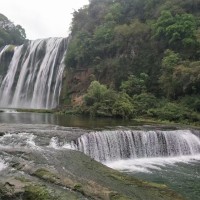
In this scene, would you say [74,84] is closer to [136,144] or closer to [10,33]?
[136,144]

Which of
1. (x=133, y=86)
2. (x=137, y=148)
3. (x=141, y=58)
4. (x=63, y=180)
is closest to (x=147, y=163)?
(x=137, y=148)

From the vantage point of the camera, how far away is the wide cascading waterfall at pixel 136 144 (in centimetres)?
1833

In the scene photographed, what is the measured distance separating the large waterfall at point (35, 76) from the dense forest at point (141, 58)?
2.51m

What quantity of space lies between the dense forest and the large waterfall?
251cm

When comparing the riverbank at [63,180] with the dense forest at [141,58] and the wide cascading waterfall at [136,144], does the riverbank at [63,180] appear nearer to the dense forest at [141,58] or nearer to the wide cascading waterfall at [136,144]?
the wide cascading waterfall at [136,144]

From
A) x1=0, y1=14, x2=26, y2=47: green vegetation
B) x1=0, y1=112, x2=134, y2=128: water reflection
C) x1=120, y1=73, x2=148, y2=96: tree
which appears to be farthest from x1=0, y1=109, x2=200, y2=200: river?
x1=0, y1=14, x2=26, y2=47: green vegetation

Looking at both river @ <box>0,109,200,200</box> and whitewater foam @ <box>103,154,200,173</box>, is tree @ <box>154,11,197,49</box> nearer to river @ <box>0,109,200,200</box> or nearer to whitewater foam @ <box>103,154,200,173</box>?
river @ <box>0,109,200,200</box>

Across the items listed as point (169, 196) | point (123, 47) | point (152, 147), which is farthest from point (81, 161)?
point (123, 47)

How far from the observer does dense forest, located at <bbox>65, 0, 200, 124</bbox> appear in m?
30.3

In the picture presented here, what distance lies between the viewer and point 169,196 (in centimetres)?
1048

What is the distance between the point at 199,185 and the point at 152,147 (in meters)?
6.31

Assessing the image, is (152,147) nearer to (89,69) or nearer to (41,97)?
(89,69)

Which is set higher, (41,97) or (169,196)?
(41,97)

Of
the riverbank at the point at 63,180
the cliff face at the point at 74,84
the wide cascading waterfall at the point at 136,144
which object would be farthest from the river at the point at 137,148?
the cliff face at the point at 74,84
